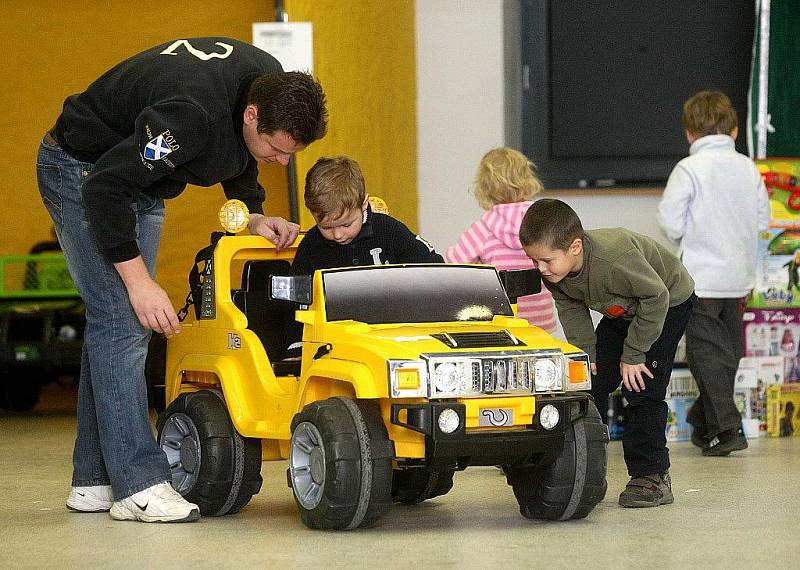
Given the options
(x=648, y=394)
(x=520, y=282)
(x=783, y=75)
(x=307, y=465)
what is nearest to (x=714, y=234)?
(x=783, y=75)

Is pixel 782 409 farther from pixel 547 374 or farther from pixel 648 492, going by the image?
pixel 547 374

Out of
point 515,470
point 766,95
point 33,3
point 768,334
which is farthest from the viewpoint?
point 33,3

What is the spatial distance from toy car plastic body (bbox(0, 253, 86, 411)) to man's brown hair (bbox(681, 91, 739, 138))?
324 cm

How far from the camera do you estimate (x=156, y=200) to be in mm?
3377

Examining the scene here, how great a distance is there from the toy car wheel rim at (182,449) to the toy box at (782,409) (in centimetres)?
292

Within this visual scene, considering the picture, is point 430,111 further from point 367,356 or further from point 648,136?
point 367,356

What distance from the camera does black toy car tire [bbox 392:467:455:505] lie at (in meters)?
3.35

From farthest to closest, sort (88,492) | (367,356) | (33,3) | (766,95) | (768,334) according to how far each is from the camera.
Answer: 1. (33,3)
2. (766,95)
3. (768,334)
4. (88,492)
5. (367,356)

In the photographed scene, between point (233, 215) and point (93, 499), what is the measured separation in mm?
876

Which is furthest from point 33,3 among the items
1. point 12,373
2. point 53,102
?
point 12,373

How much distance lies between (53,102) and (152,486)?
426 centimetres

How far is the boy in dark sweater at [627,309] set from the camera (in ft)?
11.1

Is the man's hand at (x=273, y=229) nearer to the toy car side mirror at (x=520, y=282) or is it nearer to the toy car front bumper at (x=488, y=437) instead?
the toy car side mirror at (x=520, y=282)

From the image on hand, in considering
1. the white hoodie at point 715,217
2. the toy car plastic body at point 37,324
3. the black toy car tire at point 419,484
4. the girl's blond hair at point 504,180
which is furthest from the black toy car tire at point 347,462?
the toy car plastic body at point 37,324
